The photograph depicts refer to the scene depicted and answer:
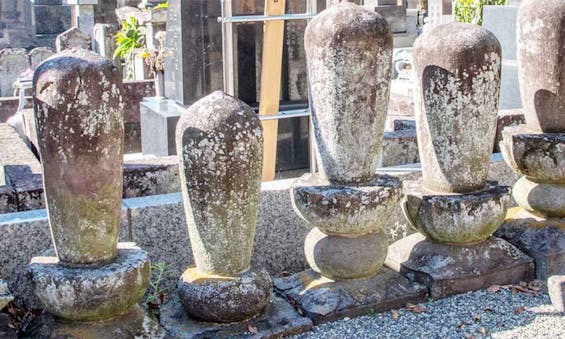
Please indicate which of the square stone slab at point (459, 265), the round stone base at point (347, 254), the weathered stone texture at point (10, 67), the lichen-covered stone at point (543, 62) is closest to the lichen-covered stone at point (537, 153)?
the lichen-covered stone at point (543, 62)

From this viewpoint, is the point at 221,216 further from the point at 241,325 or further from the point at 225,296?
the point at 241,325

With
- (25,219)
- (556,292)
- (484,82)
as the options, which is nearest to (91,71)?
(25,219)

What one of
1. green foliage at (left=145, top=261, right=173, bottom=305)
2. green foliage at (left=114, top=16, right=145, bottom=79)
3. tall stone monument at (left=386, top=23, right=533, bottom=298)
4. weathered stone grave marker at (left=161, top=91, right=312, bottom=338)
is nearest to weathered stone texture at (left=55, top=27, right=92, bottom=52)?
green foliage at (left=114, top=16, right=145, bottom=79)

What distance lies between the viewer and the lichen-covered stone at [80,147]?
2.95 metres

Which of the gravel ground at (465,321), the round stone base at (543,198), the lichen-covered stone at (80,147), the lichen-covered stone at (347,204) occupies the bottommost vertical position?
the gravel ground at (465,321)

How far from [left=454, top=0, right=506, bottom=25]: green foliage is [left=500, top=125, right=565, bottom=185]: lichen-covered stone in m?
4.93

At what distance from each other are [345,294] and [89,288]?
4.41ft

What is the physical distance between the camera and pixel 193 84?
712cm

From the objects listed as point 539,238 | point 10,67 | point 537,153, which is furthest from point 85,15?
point 539,238

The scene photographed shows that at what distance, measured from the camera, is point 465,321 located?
12.1 ft

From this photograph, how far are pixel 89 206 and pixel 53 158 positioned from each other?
0.81ft

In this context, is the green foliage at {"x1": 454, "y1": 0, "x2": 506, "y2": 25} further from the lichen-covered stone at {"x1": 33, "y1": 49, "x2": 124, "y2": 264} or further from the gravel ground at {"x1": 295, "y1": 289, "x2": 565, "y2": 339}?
the lichen-covered stone at {"x1": 33, "y1": 49, "x2": 124, "y2": 264}

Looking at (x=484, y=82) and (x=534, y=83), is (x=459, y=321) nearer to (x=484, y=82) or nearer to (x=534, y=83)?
(x=484, y=82)

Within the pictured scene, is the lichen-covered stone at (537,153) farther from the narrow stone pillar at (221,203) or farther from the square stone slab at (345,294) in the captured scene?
the narrow stone pillar at (221,203)
